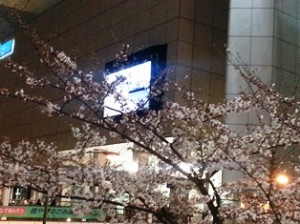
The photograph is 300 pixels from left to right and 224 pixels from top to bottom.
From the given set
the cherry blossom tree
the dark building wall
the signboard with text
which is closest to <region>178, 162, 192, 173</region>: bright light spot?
the cherry blossom tree

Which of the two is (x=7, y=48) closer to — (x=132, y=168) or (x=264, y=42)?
(x=264, y=42)

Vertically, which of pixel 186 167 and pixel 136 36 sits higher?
pixel 136 36

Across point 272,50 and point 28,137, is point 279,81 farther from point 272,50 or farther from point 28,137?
point 28,137

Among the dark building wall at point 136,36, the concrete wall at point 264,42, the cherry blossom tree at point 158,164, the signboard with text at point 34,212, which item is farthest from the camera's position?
the dark building wall at point 136,36

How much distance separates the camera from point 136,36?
2255 centimetres

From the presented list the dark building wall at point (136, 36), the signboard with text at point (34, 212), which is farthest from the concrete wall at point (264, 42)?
the signboard with text at point (34, 212)

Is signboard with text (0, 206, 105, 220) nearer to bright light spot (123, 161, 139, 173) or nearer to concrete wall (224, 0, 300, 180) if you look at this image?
bright light spot (123, 161, 139, 173)

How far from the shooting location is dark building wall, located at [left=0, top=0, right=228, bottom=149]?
66.9ft

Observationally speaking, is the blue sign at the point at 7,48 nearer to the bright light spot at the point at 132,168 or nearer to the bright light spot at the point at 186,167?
the bright light spot at the point at 132,168

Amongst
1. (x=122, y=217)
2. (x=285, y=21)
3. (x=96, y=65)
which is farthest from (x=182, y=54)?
(x=122, y=217)

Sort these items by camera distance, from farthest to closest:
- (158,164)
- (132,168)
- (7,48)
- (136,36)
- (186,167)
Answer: (7,48)
(136,36)
(132,168)
(158,164)
(186,167)

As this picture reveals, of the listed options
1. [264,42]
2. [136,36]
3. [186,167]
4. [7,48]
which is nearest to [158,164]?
[186,167]

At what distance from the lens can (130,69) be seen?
21891 mm

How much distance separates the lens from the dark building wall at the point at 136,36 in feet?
66.9
